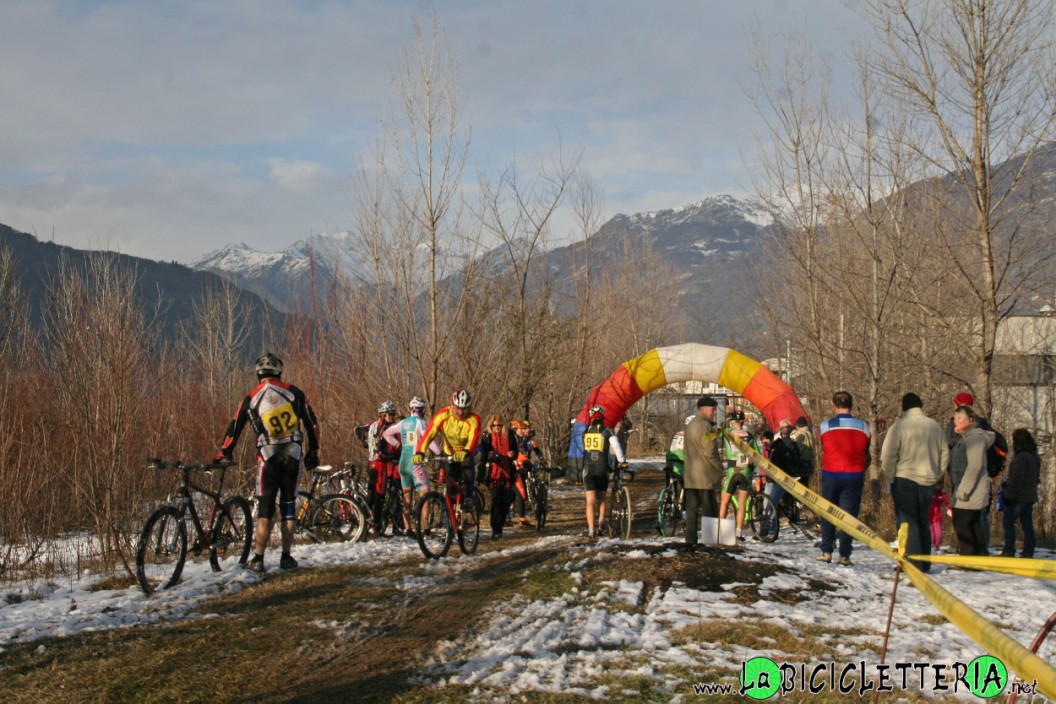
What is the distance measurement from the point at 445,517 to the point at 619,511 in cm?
353

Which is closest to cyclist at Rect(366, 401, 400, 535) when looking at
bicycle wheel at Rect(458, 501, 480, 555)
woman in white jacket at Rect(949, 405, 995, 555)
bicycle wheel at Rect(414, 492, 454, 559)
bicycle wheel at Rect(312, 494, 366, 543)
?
bicycle wheel at Rect(312, 494, 366, 543)

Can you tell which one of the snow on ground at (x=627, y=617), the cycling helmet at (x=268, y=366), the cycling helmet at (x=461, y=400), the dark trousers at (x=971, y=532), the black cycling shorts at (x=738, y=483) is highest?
the cycling helmet at (x=268, y=366)

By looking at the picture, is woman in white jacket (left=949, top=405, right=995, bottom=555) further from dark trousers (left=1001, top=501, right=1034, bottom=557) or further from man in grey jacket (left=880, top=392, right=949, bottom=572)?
dark trousers (left=1001, top=501, right=1034, bottom=557)

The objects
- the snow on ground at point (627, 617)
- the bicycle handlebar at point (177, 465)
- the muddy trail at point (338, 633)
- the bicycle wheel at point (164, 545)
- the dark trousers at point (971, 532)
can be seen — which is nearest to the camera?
the muddy trail at point (338, 633)

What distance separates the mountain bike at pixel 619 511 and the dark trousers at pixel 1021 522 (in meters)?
4.81

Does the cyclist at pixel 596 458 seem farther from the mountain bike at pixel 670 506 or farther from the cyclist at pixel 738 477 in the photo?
the mountain bike at pixel 670 506

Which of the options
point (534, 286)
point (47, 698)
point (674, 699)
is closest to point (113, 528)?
point (47, 698)

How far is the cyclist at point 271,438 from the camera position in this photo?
29.9 feet

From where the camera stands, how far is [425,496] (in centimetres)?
1050

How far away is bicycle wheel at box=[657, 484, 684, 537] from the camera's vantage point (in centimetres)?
1354

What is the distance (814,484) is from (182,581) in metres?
18.4

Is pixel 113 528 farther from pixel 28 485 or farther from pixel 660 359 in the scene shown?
pixel 660 359

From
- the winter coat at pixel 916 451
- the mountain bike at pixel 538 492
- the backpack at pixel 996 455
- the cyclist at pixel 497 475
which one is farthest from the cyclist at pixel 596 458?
the backpack at pixel 996 455

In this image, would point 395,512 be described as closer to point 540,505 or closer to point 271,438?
point 540,505
